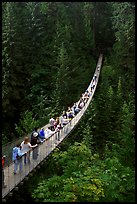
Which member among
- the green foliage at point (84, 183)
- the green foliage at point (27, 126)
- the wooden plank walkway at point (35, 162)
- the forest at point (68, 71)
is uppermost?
the forest at point (68, 71)

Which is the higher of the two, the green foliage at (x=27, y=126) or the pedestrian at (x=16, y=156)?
the green foliage at (x=27, y=126)

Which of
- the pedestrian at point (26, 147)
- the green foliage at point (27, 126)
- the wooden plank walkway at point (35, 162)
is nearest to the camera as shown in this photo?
the wooden plank walkway at point (35, 162)

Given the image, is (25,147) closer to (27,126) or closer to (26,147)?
(26,147)

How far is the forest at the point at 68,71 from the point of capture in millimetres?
25547

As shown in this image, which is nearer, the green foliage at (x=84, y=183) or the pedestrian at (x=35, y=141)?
the green foliage at (x=84, y=183)

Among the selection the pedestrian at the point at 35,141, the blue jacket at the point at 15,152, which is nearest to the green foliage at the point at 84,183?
the pedestrian at the point at 35,141

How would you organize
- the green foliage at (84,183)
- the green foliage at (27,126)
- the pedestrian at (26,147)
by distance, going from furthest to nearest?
the green foliage at (27,126) < the pedestrian at (26,147) < the green foliage at (84,183)

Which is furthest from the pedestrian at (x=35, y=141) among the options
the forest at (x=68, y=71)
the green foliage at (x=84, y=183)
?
the forest at (x=68, y=71)

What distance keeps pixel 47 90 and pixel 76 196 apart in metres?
22.9

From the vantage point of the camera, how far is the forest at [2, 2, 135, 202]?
2555 cm

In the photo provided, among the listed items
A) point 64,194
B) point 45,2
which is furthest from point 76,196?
point 45,2

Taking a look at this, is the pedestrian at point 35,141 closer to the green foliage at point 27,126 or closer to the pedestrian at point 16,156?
the pedestrian at point 16,156

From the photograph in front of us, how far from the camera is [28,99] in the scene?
105 feet

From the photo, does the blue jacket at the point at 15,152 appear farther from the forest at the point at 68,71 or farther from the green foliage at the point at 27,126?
the green foliage at the point at 27,126
